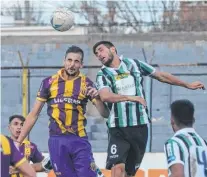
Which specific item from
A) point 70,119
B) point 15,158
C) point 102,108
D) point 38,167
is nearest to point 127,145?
point 102,108

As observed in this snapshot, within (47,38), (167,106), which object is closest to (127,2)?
(47,38)

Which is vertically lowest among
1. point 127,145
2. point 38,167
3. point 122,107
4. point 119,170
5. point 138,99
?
point 38,167

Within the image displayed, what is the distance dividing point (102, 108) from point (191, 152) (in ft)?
8.36

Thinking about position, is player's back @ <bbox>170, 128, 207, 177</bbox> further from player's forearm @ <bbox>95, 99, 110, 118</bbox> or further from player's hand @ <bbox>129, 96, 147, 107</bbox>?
player's forearm @ <bbox>95, 99, 110, 118</bbox>

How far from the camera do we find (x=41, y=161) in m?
9.68

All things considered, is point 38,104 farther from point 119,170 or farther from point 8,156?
point 8,156

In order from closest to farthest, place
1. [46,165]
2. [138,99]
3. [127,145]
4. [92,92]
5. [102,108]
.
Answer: [92,92]
[138,99]
[102,108]
[127,145]
[46,165]

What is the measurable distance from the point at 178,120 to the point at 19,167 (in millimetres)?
1374

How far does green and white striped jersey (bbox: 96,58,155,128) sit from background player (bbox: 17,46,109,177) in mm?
330

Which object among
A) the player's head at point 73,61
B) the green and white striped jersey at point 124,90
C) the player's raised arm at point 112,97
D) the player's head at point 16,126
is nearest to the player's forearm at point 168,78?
the green and white striped jersey at point 124,90

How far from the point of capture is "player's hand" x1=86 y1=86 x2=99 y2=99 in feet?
26.1

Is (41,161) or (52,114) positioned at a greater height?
(52,114)

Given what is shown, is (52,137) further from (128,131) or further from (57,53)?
(57,53)

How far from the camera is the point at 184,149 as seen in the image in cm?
577
